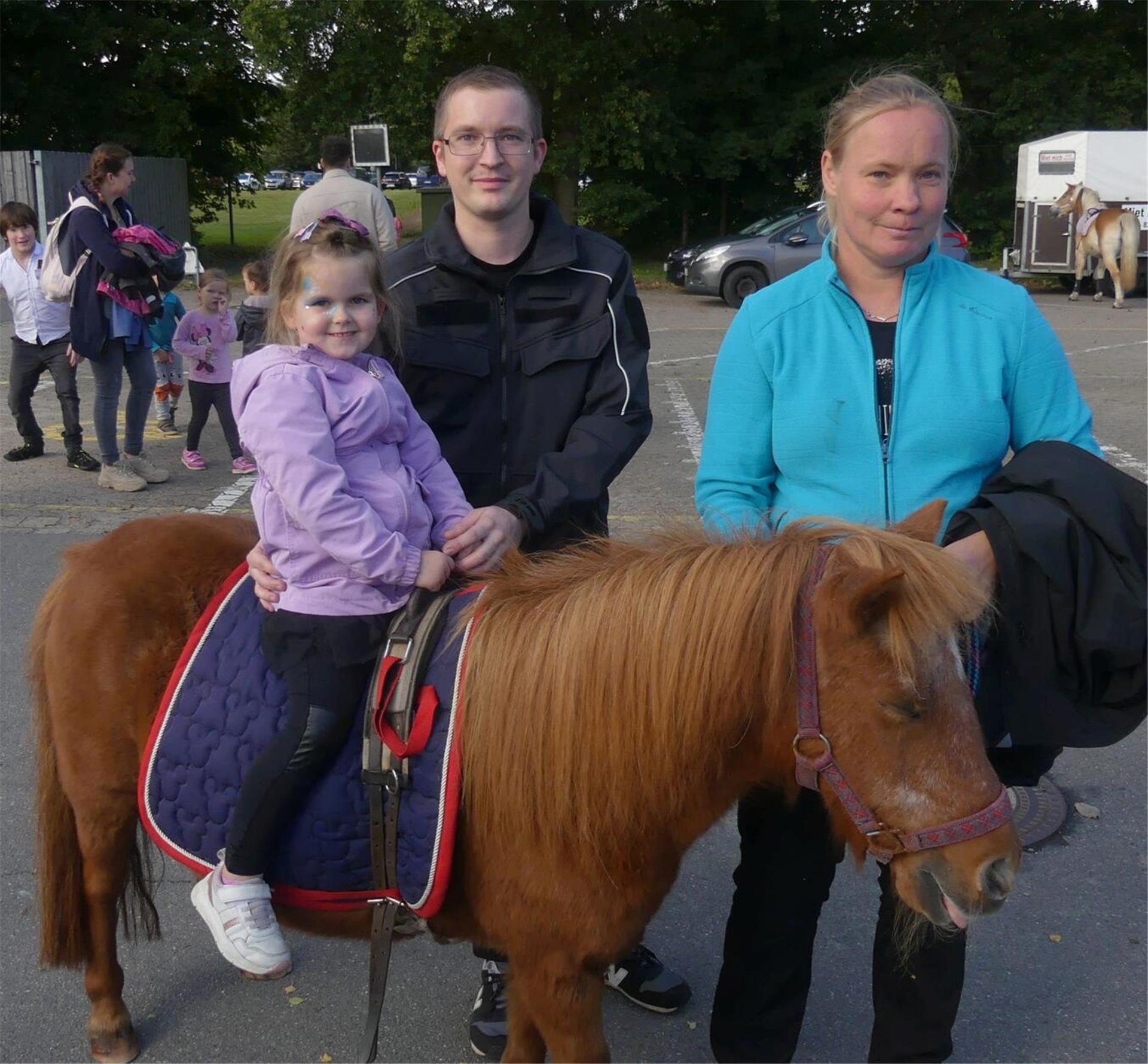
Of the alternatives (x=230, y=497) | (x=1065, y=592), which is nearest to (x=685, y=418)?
(x=230, y=497)

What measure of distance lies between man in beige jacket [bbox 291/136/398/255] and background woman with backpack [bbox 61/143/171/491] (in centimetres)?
113

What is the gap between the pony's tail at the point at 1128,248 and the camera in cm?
1792

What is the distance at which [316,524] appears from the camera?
2201 millimetres

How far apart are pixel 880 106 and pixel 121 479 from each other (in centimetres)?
665

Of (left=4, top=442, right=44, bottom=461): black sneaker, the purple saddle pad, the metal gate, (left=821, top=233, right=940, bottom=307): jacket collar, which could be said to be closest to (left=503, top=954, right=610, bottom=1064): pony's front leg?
the purple saddle pad

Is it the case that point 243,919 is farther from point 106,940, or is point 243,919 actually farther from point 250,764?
point 106,940

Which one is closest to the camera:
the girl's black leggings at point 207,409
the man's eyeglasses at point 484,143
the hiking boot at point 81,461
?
the man's eyeglasses at point 484,143

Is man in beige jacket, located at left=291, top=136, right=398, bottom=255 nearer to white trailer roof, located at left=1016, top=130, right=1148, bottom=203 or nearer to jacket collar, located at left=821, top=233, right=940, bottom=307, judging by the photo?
jacket collar, located at left=821, top=233, right=940, bottom=307

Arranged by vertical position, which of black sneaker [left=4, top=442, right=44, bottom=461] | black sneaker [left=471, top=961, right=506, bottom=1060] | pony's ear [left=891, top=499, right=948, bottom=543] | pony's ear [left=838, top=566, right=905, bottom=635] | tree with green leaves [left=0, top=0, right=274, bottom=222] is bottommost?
black sneaker [left=471, top=961, right=506, bottom=1060]

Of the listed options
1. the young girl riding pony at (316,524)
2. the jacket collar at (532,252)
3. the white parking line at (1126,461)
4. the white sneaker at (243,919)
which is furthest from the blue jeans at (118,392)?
the white parking line at (1126,461)

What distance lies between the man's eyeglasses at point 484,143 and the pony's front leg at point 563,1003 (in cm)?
174

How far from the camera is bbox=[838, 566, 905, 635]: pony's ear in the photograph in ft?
5.78

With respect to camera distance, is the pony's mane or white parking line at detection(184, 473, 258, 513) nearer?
the pony's mane

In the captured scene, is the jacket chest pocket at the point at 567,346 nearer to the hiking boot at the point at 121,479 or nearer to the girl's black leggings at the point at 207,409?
the hiking boot at the point at 121,479
